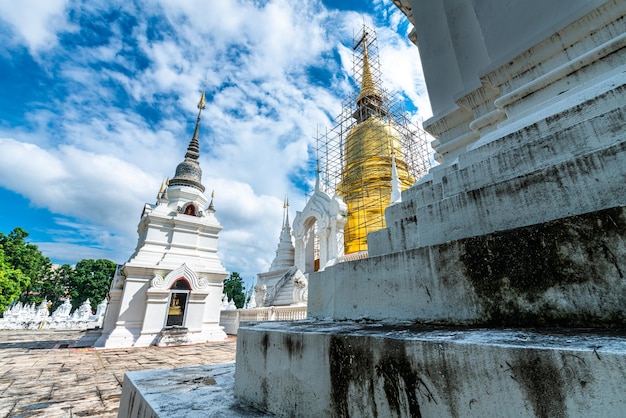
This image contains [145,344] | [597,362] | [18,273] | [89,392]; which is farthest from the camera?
[18,273]

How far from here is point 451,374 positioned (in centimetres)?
83

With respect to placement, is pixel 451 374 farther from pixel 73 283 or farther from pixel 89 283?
pixel 73 283

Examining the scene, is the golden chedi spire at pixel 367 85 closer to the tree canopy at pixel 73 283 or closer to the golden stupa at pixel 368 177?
the golden stupa at pixel 368 177

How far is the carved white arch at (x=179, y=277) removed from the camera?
960 centimetres

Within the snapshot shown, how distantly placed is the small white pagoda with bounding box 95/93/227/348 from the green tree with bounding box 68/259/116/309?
81.7ft

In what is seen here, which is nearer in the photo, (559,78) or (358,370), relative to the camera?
(358,370)

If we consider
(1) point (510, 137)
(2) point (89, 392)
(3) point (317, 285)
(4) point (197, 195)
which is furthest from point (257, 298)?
(1) point (510, 137)

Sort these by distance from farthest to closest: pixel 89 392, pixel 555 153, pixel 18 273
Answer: pixel 18 273 < pixel 89 392 < pixel 555 153

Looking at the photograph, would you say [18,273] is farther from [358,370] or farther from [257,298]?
[358,370]

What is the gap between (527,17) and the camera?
204cm

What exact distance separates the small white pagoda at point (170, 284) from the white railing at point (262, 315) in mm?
1262

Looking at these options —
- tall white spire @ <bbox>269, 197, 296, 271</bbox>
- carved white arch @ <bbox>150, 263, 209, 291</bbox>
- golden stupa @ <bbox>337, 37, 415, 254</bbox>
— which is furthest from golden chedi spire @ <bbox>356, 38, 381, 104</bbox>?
carved white arch @ <bbox>150, 263, 209, 291</bbox>

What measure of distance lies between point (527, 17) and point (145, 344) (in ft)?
36.6

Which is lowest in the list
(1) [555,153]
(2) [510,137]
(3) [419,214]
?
(3) [419,214]
